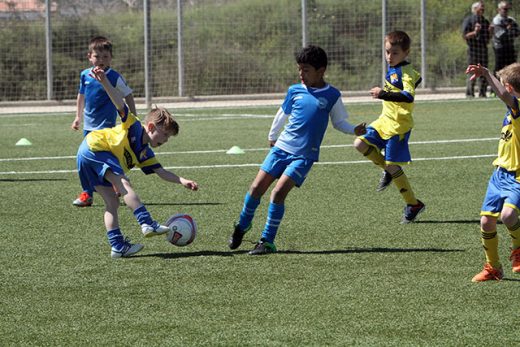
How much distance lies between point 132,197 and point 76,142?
9.47m

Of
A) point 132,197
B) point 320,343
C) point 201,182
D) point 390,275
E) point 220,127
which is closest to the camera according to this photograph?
point 320,343

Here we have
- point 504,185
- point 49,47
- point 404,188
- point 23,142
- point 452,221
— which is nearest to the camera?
point 504,185

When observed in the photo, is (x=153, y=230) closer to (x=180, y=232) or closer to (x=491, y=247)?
(x=180, y=232)

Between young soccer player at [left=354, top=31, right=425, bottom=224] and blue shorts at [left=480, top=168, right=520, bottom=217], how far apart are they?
256 cm

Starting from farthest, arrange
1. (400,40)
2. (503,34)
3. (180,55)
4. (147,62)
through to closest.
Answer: (180,55), (147,62), (503,34), (400,40)

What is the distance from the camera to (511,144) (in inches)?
292

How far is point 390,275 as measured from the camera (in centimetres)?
744

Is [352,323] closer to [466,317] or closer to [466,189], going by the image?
[466,317]

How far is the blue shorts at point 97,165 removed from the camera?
8.42m

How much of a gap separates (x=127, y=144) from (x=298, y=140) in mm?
1295

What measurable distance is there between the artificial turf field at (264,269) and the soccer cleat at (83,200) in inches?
3.8

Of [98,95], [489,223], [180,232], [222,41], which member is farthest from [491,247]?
[222,41]

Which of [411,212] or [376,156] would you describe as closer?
[411,212]

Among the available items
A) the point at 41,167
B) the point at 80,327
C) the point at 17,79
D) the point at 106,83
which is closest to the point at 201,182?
the point at 41,167
